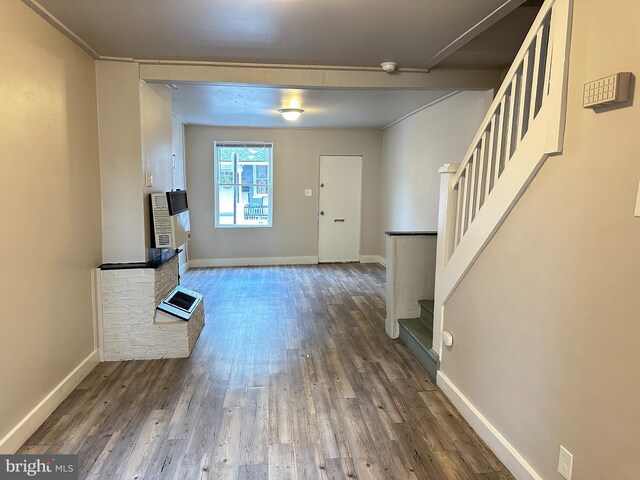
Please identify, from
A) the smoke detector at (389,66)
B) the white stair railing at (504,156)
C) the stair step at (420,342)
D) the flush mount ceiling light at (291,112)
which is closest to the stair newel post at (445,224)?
the white stair railing at (504,156)

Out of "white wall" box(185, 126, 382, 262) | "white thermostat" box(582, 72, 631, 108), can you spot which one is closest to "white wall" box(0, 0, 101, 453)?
"white thermostat" box(582, 72, 631, 108)

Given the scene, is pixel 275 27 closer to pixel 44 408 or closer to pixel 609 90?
pixel 609 90

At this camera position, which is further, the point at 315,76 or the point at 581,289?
the point at 315,76

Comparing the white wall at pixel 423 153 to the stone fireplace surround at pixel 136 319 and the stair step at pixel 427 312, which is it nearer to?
the stair step at pixel 427 312

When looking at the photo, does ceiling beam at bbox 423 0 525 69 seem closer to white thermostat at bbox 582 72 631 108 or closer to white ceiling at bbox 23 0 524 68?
white ceiling at bbox 23 0 524 68

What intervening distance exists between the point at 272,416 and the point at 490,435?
49.3 inches

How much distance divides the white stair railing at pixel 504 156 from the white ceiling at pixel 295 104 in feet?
4.53

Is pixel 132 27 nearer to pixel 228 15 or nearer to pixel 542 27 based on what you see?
pixel 228 15

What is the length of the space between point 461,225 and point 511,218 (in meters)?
0.64

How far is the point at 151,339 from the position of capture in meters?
3.32

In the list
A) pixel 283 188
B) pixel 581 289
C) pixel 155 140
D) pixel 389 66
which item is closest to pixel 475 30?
pixel 389 66

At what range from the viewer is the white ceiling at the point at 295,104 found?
434 centimetres

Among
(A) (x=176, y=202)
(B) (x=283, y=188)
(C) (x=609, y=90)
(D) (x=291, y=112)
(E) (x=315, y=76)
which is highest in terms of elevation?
(D) (x=291, y=112)

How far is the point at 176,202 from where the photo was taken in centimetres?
367
